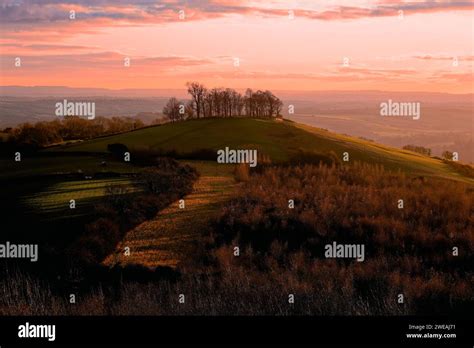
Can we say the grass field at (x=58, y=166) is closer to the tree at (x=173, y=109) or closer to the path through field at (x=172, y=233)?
the path through field at (x=172, y=233)

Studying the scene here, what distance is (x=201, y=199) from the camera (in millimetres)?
36562

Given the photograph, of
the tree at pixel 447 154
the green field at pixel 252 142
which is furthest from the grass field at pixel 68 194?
the tree at pixel 447 154

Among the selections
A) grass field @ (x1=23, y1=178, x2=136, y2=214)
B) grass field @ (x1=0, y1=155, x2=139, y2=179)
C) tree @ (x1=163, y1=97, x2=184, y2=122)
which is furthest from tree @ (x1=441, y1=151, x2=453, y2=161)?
grass field @ (x1=23, y1=178, x2=136, y2=214)

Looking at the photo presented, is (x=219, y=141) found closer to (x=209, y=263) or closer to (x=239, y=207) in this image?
(x=239, y=207)

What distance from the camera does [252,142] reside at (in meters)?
74.0

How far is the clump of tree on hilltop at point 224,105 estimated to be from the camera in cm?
7856

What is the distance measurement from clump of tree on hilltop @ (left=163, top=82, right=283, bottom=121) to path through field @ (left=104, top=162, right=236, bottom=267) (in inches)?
1407

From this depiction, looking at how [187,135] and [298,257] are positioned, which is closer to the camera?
[298,257]

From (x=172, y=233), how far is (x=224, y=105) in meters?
58.1

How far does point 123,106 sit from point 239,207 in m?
84.5

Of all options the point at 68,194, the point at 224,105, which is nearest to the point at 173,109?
the point at 224,105

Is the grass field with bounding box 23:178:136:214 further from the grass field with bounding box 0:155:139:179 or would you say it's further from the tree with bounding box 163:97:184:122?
the tree with bounding box 163:97:184:122

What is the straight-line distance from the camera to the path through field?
2303cm

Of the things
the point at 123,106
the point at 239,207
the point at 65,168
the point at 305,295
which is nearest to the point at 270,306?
the point at 305,295
